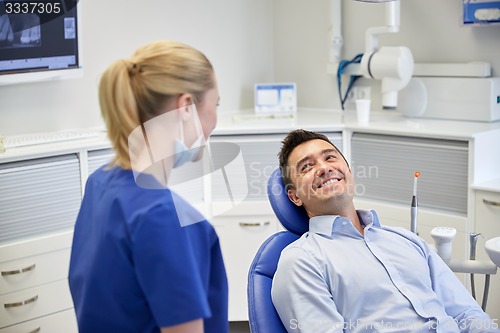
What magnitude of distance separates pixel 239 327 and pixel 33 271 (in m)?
1.12

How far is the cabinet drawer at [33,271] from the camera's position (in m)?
2.99

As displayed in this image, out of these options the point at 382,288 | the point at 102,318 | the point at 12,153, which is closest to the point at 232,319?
the point at 12,153

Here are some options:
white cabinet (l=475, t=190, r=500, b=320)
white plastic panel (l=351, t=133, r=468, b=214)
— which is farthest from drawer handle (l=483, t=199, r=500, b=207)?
white plastic panel (l=351, t=133, r=468, b=214)

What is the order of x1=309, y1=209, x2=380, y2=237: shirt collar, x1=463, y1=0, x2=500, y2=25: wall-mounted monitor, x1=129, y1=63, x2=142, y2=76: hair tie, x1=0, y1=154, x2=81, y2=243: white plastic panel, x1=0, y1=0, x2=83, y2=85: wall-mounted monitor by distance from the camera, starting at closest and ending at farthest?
x1=129, y1=63, x2=142, y2=76: hair tie, x1=309, y1=209, x2=380, y2=237: shirt collar, x1=0, y1=154, x2=81, y2=243: white plastic panel, x1=0, y1=0, x2=83, y2=85: wall-mounted monitor, x1=463, y1=0, x2=500, y2=25: wall-mounted monitor

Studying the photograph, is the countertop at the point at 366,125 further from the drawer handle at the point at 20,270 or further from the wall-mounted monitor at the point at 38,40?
the drawer handle at the point at 20,270

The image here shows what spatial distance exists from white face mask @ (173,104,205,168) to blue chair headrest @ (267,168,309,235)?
30.4 inches

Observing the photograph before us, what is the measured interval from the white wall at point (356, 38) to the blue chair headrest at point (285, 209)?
1.55 metres

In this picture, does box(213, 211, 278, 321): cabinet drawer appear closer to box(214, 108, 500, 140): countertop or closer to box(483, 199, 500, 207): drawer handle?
box(214, 108, 500, 140): countertop

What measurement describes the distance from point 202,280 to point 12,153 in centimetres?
173

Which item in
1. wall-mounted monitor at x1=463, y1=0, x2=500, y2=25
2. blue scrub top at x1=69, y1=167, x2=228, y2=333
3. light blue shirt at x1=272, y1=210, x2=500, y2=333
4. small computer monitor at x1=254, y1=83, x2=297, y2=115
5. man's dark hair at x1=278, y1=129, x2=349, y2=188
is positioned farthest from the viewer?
small computer monitor at x1=254, y1=83, x2=297, y2=115

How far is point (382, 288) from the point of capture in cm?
212

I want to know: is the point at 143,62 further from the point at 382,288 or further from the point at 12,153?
the point at 12,153

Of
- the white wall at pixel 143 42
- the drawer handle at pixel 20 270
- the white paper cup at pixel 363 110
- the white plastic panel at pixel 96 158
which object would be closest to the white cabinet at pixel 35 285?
the drawer handle at pixel 20 270

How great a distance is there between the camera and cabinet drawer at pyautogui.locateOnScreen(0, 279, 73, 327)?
3.00 m
